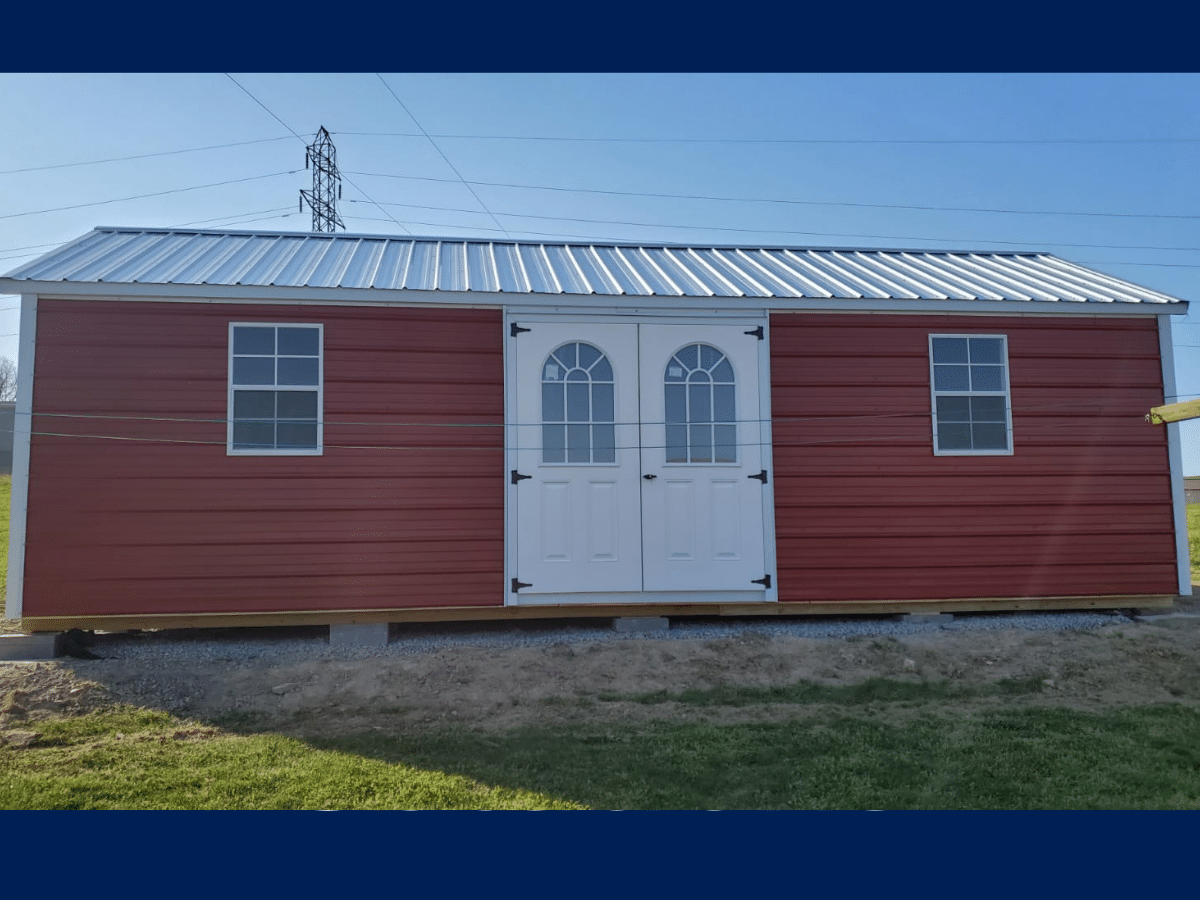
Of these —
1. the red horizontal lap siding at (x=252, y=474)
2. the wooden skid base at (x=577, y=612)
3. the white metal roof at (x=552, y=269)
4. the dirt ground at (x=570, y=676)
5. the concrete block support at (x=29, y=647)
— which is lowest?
the dirt ground at (x=570, y=676)

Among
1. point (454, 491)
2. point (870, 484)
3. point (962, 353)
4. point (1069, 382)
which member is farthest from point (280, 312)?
point (1069, 382)

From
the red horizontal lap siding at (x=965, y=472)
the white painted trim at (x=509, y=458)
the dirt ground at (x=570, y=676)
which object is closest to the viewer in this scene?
the dirt ground at (x=570, y=676)

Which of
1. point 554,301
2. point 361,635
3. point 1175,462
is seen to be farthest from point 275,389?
point 1175,462

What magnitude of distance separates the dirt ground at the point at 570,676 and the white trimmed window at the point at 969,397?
178 centimetres

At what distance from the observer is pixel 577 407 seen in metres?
8.50

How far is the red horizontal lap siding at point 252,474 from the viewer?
7.98 metres

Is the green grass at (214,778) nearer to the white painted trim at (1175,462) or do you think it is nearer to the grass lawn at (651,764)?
the grass lawn at (651,764)

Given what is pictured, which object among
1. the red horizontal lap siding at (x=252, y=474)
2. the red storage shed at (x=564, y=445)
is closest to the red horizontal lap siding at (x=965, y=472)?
the red storage shed at (x=564, y=445)

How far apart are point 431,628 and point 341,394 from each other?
7.52 feet

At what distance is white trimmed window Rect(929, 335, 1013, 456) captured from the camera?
29.4 feet

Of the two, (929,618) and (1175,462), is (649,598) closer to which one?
(929,618)

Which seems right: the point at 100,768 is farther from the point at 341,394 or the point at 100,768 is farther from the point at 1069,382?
the point at 1069,382

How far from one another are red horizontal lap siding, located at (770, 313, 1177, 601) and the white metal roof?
1.43 ft

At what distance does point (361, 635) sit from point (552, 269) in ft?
13.2
